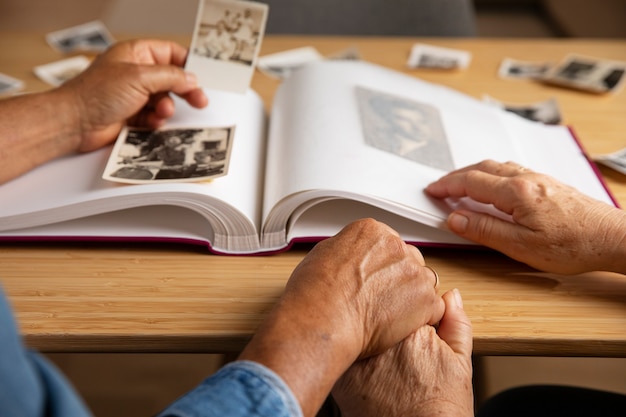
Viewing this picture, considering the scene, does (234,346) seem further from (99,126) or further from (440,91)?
(440,91)

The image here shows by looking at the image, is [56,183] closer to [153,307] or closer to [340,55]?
[153,307]

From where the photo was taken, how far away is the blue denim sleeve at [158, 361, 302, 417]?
2.26ft

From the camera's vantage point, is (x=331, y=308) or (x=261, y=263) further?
(x=261, y=263)

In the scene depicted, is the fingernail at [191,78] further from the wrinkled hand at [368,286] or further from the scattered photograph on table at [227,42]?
the wrinkled hand at [368,286]

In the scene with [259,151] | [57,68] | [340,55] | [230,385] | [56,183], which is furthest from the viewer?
[340,55]

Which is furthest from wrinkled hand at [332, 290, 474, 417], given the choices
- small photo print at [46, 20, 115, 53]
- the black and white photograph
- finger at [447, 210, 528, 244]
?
small photo print at [46, 20, 115, 53]

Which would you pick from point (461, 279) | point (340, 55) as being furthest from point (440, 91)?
point (461, 279)

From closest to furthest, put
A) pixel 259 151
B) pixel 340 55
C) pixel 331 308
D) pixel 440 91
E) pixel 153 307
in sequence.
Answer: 1. pixel 331 308
2. pixel 153 307
3. pixel 259 151
4. pixel 440 91
5. pixel 340 55

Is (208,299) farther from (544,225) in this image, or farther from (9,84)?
(9,84)

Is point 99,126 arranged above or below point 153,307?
above

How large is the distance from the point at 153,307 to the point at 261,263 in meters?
0.16

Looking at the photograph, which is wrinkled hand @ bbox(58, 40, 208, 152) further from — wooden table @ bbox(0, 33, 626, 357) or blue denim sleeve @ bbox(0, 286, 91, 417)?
blue denim sleeve @ bbox(0, 286, 91, 417)

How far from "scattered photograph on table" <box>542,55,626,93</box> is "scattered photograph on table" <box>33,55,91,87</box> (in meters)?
0.99

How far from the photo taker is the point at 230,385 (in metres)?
0.72
